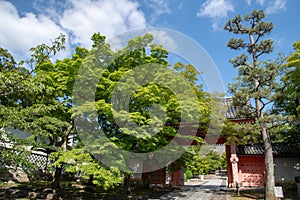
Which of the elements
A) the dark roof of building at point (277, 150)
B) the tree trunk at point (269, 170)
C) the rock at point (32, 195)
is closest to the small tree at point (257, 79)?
the tree trunk at point (269, 170)

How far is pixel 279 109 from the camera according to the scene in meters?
11.2

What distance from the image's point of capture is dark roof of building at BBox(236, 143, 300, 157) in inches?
566

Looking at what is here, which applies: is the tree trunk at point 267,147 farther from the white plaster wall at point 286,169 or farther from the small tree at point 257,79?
the white plaster wall at point 286,169

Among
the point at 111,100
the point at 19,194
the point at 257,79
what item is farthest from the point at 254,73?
the point at 19,194

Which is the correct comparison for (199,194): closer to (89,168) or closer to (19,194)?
(89,168)

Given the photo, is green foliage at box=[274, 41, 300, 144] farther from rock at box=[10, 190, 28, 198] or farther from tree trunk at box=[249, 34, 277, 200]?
rock at box=[10, 190, 28, 198]

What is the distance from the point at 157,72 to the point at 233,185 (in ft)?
32.6

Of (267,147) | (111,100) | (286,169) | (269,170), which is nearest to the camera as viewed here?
(111,100)

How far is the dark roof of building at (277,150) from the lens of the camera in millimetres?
14375

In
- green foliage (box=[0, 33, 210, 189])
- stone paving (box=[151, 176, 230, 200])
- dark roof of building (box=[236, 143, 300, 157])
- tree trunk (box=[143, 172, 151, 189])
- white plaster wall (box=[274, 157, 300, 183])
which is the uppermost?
green foliage (box=[0, 33, 210, 189])

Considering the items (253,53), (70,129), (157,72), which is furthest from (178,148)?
(253,53)

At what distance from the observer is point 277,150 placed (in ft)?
48.5

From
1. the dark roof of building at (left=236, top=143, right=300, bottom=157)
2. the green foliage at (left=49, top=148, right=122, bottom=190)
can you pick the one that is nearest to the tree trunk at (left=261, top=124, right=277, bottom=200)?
the dark roof of building at (left=236, top=143, right=300, bottom=157)

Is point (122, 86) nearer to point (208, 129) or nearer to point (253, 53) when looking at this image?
point (208, 129)
